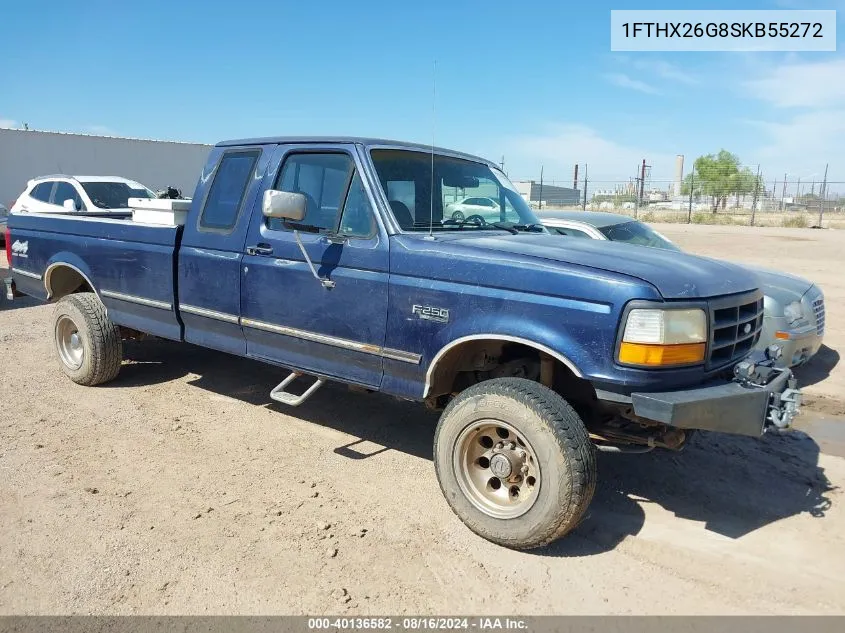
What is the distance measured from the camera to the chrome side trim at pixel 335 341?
369cm

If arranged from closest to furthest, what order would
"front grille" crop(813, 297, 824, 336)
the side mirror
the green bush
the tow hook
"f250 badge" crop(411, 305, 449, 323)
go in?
1. the tow hook
2. "f250 badge" crop(411, 305, 449, 323)
3. the side mirror
4. "front grille" crop(813, 297, 824, 336)
5. the green bush

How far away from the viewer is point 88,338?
18.2ft

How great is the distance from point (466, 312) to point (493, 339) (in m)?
0.20

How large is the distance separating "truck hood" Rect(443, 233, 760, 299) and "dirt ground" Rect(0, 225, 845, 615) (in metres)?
1.35

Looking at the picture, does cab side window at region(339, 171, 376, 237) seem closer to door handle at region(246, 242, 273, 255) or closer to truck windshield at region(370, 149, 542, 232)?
truck windshield at region(370, 149, 542, 232)

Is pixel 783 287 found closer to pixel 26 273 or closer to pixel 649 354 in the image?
pixel 649 354

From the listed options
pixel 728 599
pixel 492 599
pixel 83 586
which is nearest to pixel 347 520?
pixel 492 599

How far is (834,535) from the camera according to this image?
11.6 feet

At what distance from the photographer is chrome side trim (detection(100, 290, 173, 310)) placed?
16.3 feet

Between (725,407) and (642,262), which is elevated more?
(642,262)

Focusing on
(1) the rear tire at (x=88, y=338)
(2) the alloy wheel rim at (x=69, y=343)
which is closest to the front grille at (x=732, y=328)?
(1) the rear tire at (x=88, y=338)

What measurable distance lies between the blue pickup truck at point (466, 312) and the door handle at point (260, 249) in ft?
0.07

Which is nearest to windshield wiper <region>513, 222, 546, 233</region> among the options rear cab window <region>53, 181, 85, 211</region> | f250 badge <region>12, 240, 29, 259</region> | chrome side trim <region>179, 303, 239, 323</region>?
chrome side trim <region>179, 303, 239, 323</region>

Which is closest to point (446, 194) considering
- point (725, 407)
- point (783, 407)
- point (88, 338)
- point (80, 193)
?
point (725, 407)
